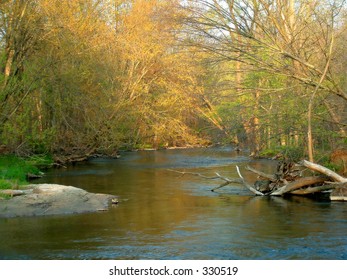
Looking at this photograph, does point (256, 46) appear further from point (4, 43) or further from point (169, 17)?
point (4, 43)

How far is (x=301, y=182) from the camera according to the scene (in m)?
16.6

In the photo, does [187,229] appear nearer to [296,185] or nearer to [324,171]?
[324,171]

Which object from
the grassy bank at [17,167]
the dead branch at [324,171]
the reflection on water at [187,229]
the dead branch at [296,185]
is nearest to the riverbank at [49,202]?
the reflection on water at [187,229]

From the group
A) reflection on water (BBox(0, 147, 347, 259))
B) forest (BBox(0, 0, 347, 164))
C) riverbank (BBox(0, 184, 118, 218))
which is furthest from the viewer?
forest (BBox(0, 0, 347, 164))

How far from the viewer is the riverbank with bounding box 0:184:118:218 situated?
45.5ft

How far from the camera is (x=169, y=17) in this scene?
14750 millimetres

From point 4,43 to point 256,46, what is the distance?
37.5ft

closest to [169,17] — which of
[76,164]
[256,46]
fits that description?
[256,46]

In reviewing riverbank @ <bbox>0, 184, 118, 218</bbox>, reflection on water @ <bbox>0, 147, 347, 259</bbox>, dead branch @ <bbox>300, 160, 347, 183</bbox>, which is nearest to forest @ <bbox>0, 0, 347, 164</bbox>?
dead branch @ <bbox>300, 160, 347, 183</bbox>

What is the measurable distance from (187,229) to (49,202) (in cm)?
417

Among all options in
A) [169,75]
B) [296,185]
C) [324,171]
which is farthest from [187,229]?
[169,75]

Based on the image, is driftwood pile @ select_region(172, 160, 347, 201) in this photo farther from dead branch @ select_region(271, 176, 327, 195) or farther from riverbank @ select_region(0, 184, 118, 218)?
riverbank @ select_region(0, 184, 118, 218)

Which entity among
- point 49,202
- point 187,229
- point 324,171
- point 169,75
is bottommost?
point 187,229

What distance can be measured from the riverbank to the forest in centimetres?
456
